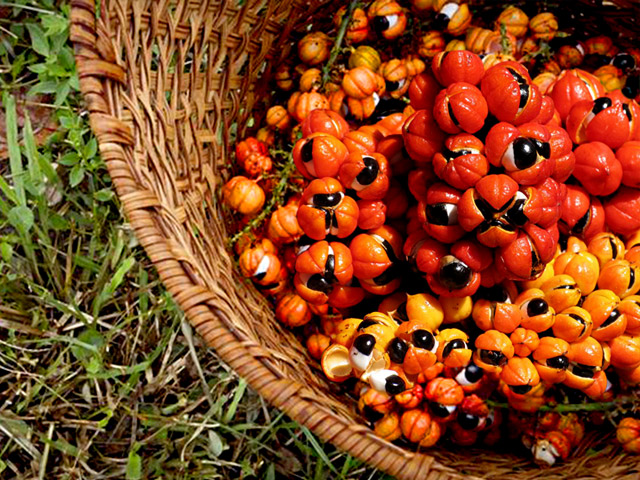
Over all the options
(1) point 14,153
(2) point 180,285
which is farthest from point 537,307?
(1) point 14,153

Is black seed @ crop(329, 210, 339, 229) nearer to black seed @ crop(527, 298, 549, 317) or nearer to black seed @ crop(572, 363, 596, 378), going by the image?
black seed @ crop(527, 298, 549, 317)

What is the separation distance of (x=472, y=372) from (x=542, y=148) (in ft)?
1.70

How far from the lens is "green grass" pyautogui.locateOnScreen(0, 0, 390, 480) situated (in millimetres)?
1958

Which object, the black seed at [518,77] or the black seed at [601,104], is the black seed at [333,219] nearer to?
the black seed at [518,77]

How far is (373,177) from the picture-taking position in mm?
1506

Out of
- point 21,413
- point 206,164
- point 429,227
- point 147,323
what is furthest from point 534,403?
point 21,413

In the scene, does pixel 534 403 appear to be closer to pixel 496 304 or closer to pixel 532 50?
pixel 496 304

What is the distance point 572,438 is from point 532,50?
1.00m

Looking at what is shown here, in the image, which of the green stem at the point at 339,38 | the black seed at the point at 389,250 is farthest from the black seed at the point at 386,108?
the black seed at the point at 389,250

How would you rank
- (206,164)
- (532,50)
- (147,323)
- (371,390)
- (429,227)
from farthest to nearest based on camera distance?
(147,323)
(532,50)
(206,164)
(371,390)
(429,227)

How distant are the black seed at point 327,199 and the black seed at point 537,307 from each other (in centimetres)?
46

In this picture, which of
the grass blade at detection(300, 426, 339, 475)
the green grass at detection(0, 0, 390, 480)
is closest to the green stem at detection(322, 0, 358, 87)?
the green grass at detection(0, 0, 390, 480)

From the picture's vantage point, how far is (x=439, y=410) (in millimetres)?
1585

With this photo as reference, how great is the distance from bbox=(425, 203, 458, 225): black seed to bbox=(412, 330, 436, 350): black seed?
0.23 m
